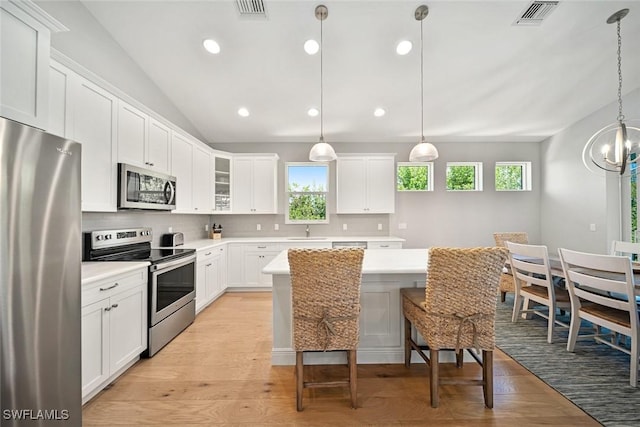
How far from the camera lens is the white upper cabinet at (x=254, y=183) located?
4914 mm

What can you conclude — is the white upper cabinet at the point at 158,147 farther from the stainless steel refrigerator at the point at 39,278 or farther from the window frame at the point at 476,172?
the window frame at the point at 476,172

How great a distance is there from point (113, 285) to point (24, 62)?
1.46 m

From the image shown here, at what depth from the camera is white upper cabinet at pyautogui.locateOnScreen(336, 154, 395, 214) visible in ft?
16.3

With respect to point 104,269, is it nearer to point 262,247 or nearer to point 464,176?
point 262,247

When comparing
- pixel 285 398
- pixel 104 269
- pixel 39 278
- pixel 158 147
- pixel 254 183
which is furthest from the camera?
pixel 254 183

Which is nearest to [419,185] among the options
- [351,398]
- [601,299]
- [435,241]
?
[435,241]

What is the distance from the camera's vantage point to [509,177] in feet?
17.8

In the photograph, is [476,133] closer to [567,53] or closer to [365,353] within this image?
[567,53]

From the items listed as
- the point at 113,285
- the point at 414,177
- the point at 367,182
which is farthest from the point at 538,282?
the point at 113,285

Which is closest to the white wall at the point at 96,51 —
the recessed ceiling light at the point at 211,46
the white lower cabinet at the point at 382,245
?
the recessed ceiling light at the point at 211,46

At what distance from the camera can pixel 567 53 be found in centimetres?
328

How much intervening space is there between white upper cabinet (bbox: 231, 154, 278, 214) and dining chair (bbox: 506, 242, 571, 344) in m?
3.65

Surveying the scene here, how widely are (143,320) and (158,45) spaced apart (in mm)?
2950

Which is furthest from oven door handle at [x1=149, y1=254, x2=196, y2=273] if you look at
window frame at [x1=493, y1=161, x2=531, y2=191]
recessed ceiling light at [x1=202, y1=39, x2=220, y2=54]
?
window frame at [x1=493, y1=161, x2=531, y2=191]
